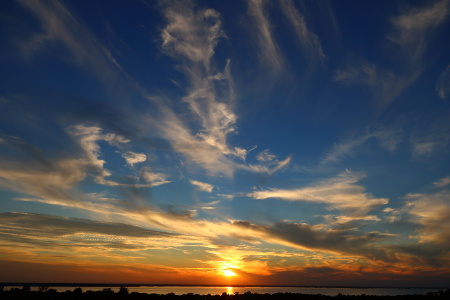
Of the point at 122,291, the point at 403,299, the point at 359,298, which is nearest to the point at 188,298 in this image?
the point at 122,291

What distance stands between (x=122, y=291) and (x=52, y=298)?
31.2ft

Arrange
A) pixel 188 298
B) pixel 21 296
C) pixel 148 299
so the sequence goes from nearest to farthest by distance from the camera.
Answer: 1. pixel 21 296
2. pixel 148 299
3. pixel 188 298

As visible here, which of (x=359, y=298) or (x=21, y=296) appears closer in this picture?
(x=21, y=296)

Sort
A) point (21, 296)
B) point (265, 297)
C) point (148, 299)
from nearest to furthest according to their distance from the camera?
point (21, 296) → point (148, 299) → point (265, 297)

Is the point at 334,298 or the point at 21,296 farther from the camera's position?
the point at 334,298

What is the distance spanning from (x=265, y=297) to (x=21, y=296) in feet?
111

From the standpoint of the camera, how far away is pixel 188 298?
149 ft

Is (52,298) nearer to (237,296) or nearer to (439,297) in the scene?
(237,296)

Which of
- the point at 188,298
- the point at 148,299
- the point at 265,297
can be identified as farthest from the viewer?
the point at 265,297

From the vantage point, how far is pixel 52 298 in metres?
38.7

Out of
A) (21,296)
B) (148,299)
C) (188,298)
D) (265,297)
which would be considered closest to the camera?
(21,296)

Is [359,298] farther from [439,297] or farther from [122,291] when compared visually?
[122,291]

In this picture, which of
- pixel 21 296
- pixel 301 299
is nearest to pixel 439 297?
pixel 301 299

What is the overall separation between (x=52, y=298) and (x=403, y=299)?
162 feet
